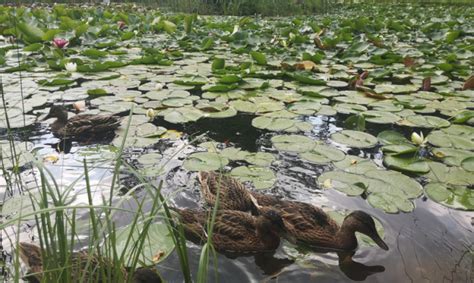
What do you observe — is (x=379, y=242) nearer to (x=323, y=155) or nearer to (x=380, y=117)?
(x=323, y=155)

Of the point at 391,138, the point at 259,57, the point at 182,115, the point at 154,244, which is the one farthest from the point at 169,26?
the point at 154,244

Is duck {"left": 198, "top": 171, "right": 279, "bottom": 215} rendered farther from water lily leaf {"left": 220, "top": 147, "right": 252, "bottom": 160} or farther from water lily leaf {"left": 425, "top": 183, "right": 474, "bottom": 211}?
water lily leaf {"left": 425, "top": 183, "right": 474, "bottom": 211}

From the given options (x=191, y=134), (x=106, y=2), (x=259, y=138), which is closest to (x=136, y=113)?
(x=191, y=134)

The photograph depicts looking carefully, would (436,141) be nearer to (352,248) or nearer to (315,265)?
(352,248)

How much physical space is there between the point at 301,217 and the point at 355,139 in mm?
1371

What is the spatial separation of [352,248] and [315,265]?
0.94ft

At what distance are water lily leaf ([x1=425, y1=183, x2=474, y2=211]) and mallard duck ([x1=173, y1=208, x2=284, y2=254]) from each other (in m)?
1.18

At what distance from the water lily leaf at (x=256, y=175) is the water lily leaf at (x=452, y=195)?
111 cm

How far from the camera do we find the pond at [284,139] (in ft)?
7.35

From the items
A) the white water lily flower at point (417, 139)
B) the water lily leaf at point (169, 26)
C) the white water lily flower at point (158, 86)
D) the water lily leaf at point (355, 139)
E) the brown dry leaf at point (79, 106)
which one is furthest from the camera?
the water lily leaf at point (169, 26)

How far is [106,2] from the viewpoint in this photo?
19.8 meters

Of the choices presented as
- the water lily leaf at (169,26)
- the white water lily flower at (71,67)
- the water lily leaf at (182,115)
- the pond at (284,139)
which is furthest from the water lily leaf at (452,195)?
the water lily leaf at (169,26)

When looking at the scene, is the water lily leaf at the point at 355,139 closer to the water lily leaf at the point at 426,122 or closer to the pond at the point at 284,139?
the pond at the point at 284,139

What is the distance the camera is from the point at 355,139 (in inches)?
140
